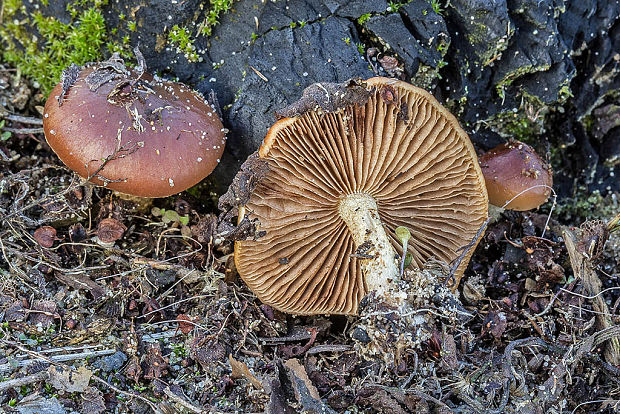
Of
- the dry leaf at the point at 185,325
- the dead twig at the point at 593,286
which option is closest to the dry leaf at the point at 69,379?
the dry leaf at the point at 185,325

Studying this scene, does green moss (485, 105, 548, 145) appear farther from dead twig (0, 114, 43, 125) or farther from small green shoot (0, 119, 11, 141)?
small green shoot (0, 119, 11, 141)

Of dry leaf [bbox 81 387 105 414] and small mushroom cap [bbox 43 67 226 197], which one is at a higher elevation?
small mushroom cap [bbox 43 67 226 197]

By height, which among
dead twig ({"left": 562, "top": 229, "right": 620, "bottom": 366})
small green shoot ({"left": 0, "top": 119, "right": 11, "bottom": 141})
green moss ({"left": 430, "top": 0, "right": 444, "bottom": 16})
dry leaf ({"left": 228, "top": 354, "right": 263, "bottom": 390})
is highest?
green moss ({"left": 430, "top": 0, "right": 444, "bottom": 16})

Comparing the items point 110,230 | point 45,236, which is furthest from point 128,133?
point 45,236

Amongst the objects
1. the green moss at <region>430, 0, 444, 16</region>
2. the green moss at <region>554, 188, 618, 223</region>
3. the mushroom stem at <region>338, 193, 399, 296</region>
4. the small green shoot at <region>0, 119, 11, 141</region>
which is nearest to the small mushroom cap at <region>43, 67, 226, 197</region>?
the small green shoot at <region>0, 119, 11, 141</region>

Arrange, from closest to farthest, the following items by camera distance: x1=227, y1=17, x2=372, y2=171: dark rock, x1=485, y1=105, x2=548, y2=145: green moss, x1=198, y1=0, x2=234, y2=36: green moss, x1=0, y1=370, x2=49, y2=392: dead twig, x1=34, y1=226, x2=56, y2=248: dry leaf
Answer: x1=0, y1=370, x2=49, y2=392: dead twig
x1=34, y1=226, x2=56, y2=248: dry leaf
x1=227, y1=17, x2=372, y2=171: dark rock
x1=198, y1=0, x2=234, y2=36: green moss
x1=485, y1=105, x2=548, y2=145: green moss

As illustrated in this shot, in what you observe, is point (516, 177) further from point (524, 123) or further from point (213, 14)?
point (213, 14)

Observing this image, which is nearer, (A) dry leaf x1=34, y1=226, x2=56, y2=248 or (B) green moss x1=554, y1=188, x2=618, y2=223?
(A) dry leaf x1=34, y1=226, x2=56, y2=248
